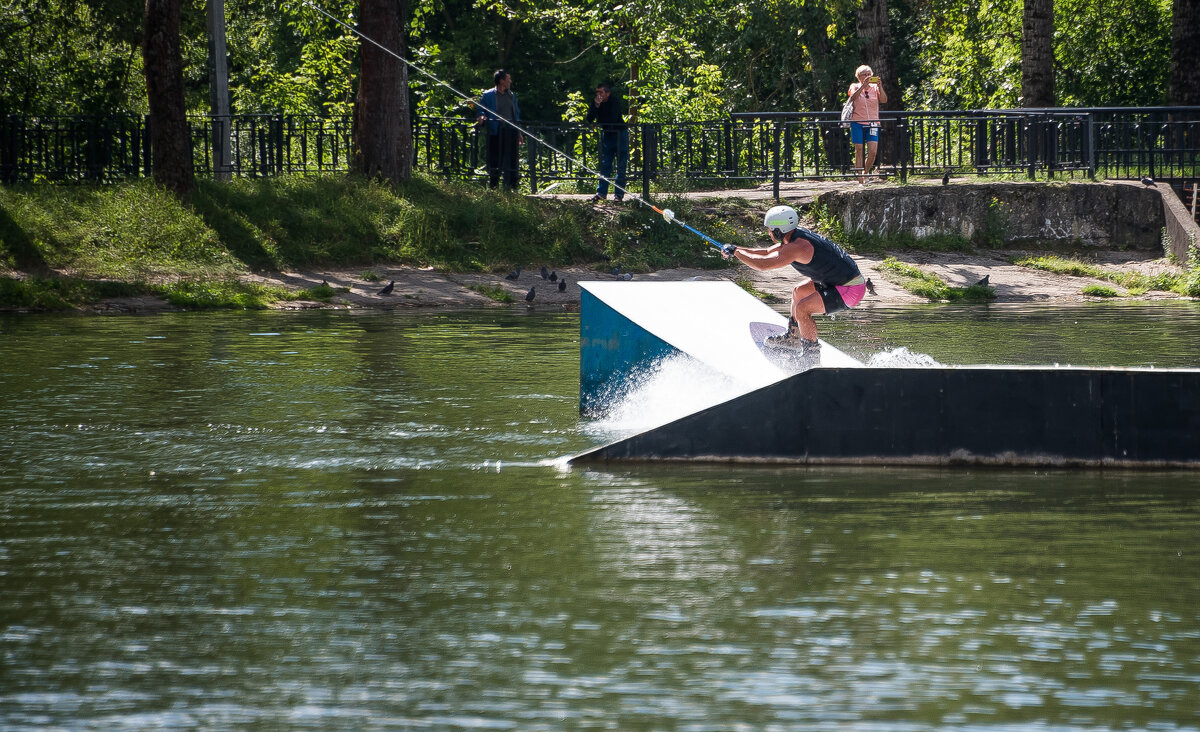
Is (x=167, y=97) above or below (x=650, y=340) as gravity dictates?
above

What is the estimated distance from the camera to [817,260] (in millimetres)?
11156

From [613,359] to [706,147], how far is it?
15252mm

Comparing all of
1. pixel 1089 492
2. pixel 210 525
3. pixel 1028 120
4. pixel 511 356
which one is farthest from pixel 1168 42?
pixel 210 525

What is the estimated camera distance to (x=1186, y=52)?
28.5m

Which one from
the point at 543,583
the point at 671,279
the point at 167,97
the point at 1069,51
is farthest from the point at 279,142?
the point at 1069,51

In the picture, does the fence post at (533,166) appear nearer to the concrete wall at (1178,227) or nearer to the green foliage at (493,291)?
the green foliage at (493,291)

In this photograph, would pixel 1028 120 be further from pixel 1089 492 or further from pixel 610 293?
pixel 1089 492

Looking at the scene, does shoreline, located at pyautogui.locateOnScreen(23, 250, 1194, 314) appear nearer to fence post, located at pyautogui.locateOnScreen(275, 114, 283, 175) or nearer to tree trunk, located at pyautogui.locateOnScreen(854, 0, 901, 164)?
fence post, located at pyautogui.locateOnScreen(275, 114, 283, 175)

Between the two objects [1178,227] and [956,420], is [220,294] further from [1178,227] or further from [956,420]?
[1178,227]

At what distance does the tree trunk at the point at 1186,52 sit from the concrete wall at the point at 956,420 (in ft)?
73.1

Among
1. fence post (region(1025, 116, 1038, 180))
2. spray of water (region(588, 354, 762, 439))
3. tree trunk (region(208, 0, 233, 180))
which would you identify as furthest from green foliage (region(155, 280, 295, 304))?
fence post (region(1025, 116, 1038, 180))

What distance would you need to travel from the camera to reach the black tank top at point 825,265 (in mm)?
11141

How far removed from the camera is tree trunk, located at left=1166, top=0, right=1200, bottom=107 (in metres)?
28.5

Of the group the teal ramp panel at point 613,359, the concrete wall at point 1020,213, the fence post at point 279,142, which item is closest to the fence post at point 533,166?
the fence post at point 279,142
